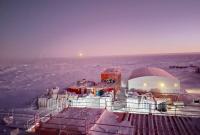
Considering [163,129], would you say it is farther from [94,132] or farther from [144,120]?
[94,132]

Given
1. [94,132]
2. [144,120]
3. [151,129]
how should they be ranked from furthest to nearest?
[144,120] → [151,129] → [94,132]

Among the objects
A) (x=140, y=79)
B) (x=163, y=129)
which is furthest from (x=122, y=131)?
(x=140, y=79)

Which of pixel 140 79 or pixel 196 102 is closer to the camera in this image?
pixel 196 102

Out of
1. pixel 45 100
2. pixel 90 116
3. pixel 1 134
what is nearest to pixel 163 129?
pixel 90 116

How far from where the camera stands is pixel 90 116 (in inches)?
193

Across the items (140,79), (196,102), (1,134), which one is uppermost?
(140,79)

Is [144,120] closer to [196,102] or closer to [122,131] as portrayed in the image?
[122,131]

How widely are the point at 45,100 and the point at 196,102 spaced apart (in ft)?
42.8

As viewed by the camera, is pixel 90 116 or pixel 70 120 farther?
pixel 90 116

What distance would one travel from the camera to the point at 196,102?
13641mm

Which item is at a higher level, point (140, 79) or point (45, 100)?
point (140, 79)

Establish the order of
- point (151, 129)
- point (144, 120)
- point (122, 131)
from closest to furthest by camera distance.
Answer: point (122, 131) → point (151, 129) → point (144, 120)

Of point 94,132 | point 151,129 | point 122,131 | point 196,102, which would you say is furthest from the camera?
point 196,102

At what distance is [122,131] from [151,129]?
0.95 metres
